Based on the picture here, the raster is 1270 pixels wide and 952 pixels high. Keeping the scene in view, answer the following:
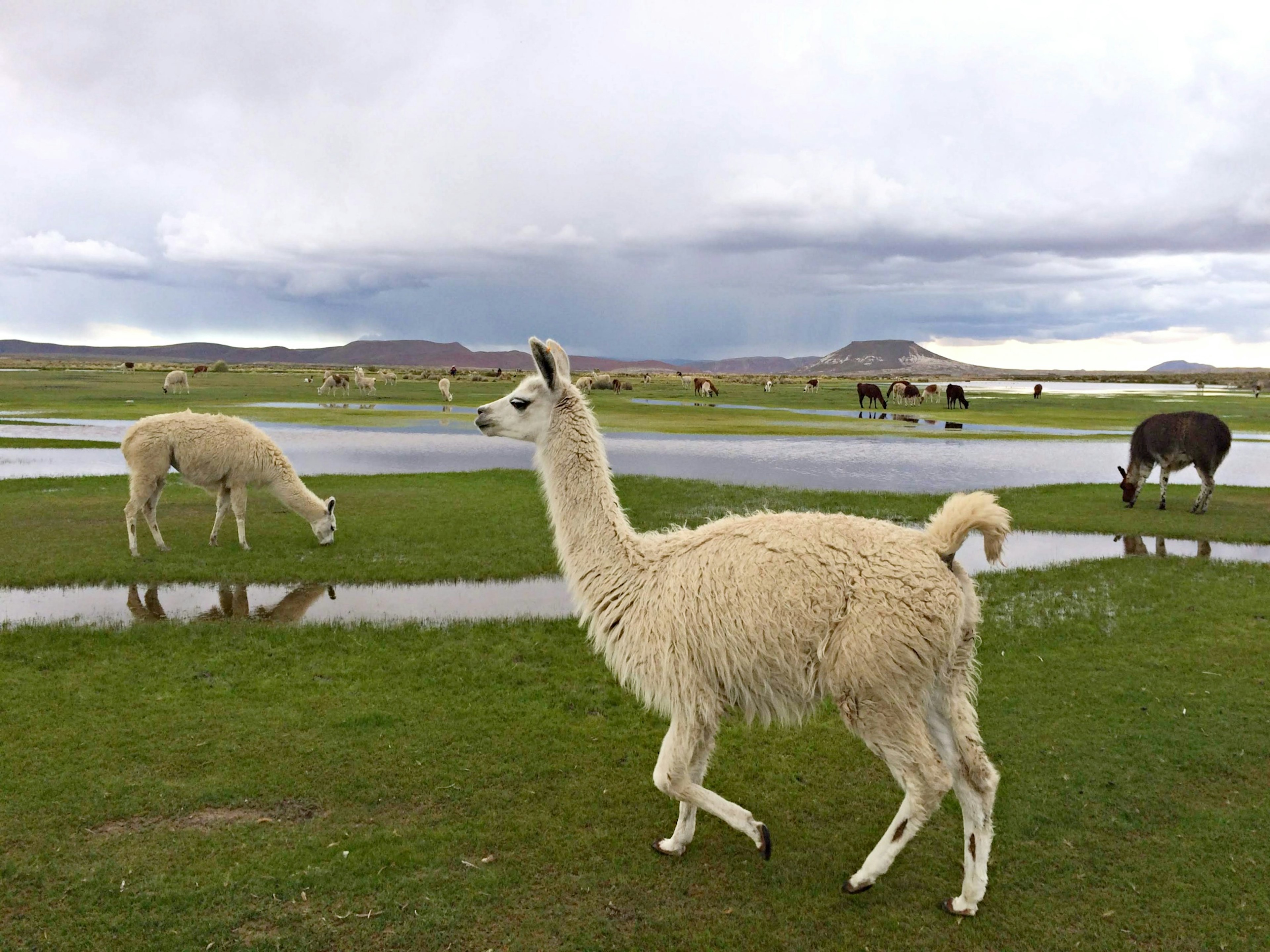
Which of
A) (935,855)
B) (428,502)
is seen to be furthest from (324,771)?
(428,502)

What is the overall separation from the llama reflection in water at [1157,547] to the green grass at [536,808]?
5191mm

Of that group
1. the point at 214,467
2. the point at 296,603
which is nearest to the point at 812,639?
the point at 296,603

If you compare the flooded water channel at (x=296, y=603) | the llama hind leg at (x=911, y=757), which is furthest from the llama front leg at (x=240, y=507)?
the llama hind leg at (x=911, y=757)

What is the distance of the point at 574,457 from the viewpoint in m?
5.47

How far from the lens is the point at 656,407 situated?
164 ft

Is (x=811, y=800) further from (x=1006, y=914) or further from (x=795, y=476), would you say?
(x=795, y=476)

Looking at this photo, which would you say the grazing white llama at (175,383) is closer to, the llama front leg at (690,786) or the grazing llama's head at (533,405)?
the grazing llama's head at (533,405)

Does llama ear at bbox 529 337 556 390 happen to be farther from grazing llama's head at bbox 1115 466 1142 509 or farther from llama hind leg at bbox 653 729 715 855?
grazing llama's head at bbox 1115 466 1142 509

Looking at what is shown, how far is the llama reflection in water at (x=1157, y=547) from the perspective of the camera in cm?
1352

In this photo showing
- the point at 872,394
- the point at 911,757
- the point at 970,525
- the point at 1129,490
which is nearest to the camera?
the point at 911,757

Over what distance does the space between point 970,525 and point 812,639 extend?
118 cm

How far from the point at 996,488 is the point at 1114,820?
54.1 feet

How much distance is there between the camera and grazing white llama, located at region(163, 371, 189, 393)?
50.5 m

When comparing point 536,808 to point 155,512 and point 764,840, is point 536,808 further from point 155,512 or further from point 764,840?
point 155,512
